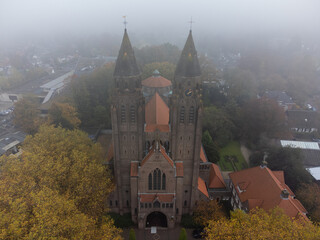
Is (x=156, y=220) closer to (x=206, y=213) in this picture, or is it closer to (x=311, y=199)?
(x=206, y=213)

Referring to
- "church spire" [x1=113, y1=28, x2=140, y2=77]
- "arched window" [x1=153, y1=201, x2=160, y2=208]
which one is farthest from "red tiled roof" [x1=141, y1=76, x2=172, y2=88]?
"arched window" [x1=153, y1=201, x2=160, y2=208]

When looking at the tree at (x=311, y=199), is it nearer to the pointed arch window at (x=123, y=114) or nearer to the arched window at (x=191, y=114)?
the arched window at (x=191, y=114)

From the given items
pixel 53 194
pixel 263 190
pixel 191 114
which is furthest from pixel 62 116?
pixel 263 190

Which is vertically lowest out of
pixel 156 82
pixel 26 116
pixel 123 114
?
pixel 26 116

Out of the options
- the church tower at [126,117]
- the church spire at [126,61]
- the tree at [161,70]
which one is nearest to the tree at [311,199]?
the church tower at [126,117]

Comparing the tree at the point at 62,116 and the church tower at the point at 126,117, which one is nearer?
the church tower at the point at 126,117

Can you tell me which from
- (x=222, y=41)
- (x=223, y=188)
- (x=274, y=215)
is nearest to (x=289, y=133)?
(x=223, y=188)
